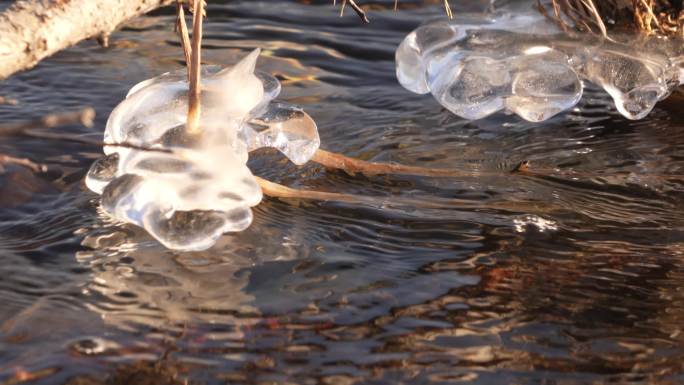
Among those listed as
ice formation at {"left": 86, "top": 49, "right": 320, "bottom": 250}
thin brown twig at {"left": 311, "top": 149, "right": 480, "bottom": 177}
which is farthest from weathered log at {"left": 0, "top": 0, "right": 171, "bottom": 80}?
thin brown twig at {"left": 311, "top": 149, "right": 480, "bottom": 177}

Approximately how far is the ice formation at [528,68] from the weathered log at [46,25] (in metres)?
1.48

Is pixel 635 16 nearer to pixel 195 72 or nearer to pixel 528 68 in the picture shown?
pixel 528 68

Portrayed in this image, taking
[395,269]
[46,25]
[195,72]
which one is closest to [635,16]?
[395,269]

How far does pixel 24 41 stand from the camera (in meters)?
2.58

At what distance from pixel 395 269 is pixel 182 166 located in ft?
2.51

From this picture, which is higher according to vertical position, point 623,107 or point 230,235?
point 623,107

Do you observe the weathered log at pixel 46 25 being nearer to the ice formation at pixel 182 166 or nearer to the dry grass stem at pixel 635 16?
the ice formation at pixel 182 166

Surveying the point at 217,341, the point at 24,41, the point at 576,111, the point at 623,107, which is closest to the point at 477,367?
the point at 217,341

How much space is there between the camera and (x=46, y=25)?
2.64m

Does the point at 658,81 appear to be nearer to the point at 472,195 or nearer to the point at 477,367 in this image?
the point at 472,195

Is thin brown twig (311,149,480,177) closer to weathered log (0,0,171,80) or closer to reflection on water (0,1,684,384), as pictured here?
reflection on water (0,1,684,384)

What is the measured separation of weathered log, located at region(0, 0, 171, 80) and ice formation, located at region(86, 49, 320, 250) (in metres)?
0.24

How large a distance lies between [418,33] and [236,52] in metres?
1.50

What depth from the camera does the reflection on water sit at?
2664mm
